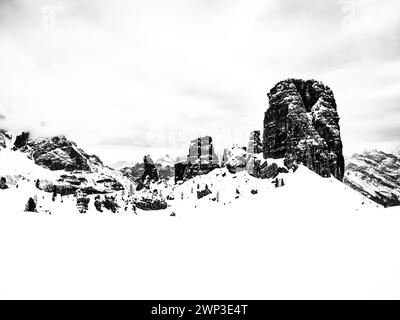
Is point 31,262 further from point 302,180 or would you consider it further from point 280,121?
point 280,121

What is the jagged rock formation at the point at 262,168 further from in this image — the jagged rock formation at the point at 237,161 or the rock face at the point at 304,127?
the rock face at the point at 304,127

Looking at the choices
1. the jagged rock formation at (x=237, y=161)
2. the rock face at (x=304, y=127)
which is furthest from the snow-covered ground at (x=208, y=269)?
the jagged rock formation at (x=237, y=161)

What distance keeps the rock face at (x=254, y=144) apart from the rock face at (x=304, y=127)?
852 centimetres

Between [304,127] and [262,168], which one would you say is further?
[262,168]

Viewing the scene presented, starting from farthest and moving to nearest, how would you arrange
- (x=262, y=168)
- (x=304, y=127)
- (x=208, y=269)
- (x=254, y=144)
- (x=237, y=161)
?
(x=254, y=144) → (x=237, y=161) → (x=262, y=168) → (x=304, y=127) → (x=208, y=269)

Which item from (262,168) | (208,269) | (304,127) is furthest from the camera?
(262,168)

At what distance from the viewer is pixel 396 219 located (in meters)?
52.8

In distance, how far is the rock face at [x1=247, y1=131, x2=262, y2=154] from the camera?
573ft

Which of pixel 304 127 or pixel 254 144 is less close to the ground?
pixel 304 127

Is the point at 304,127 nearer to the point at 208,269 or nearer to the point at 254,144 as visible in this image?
the point at 254,144

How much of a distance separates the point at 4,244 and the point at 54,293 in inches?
814

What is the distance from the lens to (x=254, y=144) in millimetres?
175625

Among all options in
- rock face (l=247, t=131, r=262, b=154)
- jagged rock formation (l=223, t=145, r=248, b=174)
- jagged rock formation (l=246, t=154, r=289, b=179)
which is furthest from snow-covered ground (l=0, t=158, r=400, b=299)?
rock face (l=247, t=131, r=262, b=154)

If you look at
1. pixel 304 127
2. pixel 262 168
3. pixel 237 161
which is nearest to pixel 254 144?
pixel 237 161
